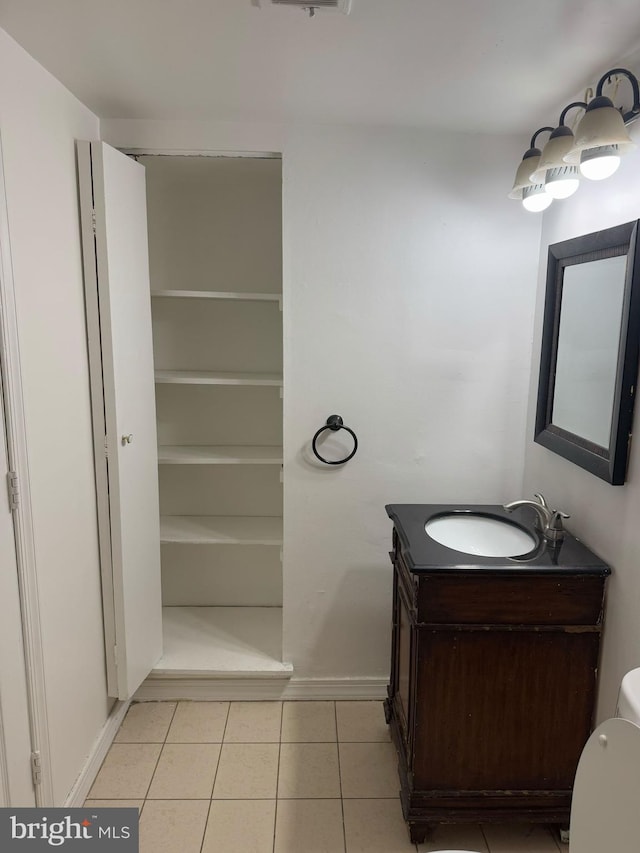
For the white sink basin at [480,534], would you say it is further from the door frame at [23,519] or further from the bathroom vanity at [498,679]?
the door frame at [23,519]

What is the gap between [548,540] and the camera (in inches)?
70.2

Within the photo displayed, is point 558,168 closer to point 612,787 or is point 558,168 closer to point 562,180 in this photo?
point 562,180

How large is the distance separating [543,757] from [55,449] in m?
1.69

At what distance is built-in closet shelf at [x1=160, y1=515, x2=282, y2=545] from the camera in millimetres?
2477

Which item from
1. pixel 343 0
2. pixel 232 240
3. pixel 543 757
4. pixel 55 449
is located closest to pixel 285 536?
pixel 55 449

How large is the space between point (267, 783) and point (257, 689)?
0.45 metres

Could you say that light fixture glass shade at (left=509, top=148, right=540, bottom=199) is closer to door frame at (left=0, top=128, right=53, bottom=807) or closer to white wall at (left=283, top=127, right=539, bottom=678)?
white wall at (left=283, top=127, right=539, bottom=678)

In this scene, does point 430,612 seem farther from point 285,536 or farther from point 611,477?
point 285,536

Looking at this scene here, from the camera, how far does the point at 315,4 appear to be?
124 centimetres

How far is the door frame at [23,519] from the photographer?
1388 mm

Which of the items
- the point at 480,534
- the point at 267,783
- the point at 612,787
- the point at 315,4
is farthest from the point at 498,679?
the point at 315,4

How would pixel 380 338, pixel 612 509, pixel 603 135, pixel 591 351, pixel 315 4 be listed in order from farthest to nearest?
pixel 380 338 → pixel 591 351 → pixel 612 509 → pixel 603 135 → pixel 315 4

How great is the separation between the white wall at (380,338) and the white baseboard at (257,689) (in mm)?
58

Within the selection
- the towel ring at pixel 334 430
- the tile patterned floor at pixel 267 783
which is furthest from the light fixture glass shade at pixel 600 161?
the tile patterned floor at pixel 267 783
